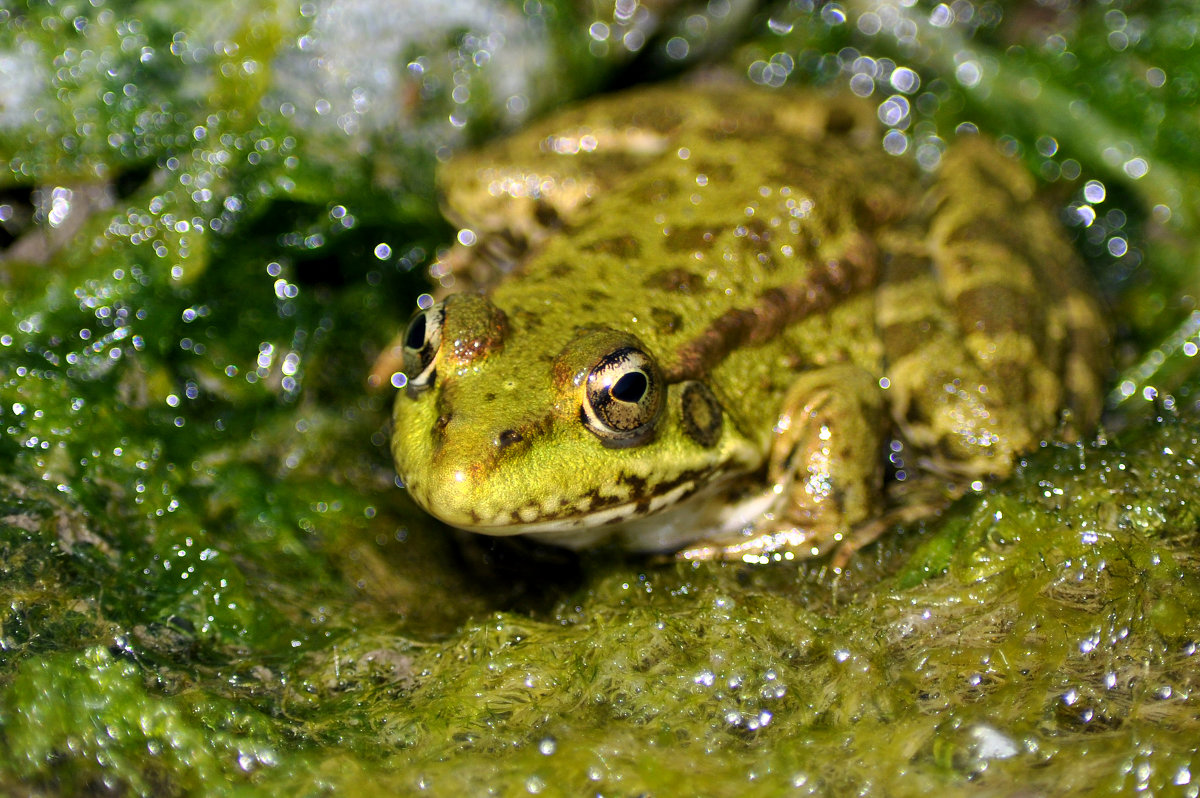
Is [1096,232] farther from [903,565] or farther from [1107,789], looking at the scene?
[1107,789]

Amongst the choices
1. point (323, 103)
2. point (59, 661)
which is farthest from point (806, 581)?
point (323, 103)

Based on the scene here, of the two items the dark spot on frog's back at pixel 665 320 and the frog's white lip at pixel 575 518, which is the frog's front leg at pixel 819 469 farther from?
the dark spot on frog's back at pixel 665 320

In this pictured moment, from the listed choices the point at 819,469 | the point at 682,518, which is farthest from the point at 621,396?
the point at 819,469

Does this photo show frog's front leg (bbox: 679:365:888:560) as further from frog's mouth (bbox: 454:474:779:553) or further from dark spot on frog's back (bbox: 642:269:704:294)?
dark spot on frog's back (bbox: 642:269:704:294)

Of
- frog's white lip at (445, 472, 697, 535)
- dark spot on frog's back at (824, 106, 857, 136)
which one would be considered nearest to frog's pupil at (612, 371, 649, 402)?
frog's white lip at (445, 472, 697, 535)

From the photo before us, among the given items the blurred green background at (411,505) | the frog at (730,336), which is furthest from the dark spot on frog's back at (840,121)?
the blurred green background at (411,505)

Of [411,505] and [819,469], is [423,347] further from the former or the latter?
[819,469]
